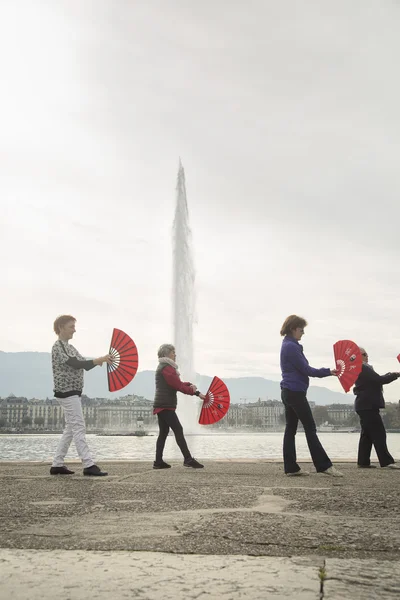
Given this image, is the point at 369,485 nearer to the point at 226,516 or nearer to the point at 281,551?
the point at 226,516

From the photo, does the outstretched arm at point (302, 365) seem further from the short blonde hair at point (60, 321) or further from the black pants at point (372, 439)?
the short blonde hair at point (60, 321)

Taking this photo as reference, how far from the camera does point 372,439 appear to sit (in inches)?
334

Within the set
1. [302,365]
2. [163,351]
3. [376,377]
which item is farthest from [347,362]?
[163,351]

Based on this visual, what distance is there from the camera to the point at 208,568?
85.5 inches

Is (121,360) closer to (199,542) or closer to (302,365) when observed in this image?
(302,365)

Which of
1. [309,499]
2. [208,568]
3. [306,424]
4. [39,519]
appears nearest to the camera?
[208,568]

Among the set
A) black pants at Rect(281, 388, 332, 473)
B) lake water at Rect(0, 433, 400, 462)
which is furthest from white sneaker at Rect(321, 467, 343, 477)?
lake water at Rect(0, 433, 400, 462)

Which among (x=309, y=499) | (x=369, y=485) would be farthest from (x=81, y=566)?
(x=369, y=485)

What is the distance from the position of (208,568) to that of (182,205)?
47.8 meters

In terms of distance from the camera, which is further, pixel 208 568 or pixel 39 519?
pixel 39 519

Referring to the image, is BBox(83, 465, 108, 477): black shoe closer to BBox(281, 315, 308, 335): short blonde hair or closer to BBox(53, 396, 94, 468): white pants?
BBox(53, 396, 94, 468): white pants

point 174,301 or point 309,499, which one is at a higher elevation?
point 174,301

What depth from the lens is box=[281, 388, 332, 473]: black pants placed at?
668 centimetres

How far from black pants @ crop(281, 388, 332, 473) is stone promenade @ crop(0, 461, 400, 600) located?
5.08 ft
